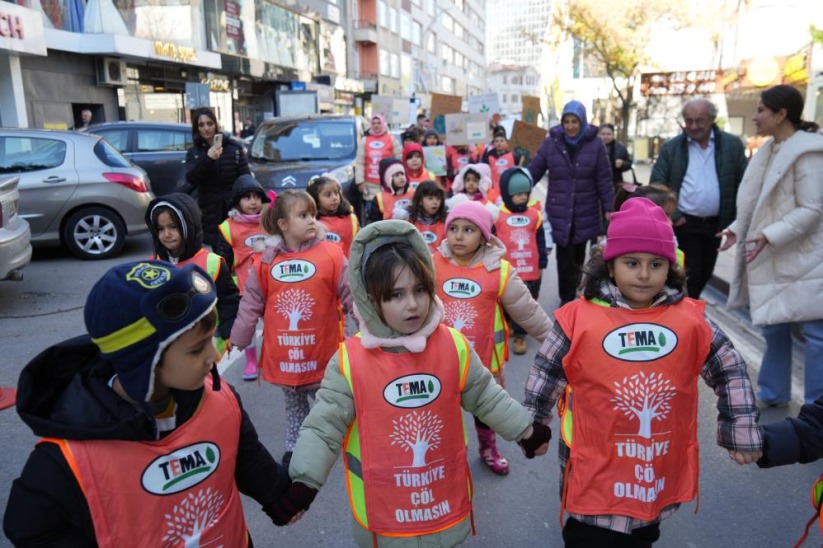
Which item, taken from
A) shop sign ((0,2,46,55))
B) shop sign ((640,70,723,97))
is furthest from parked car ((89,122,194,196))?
shop sign ((640,70,723,97))

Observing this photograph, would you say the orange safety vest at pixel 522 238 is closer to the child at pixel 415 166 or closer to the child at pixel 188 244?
the child at pixel 415 166

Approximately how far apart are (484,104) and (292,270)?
11.3m

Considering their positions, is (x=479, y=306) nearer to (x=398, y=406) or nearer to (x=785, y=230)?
(x=398, y=406)

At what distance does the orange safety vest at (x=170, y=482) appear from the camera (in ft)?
5.36

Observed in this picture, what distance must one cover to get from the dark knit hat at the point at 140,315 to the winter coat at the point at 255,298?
2012 mm

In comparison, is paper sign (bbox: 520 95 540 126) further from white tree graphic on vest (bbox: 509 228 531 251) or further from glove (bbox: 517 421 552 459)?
glove (bbox: 517 421 552 459)

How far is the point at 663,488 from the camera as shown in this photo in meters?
2.26

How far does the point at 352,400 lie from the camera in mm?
2197

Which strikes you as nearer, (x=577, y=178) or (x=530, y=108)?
(x=577, y=178)

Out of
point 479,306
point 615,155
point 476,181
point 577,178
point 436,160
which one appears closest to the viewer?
point 479,306

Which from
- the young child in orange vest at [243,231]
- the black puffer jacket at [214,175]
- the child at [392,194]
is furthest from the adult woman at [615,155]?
the young child in orange vest at [243,231]

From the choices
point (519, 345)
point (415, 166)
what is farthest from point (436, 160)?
point (519, 345)

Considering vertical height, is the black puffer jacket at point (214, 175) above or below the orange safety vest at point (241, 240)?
above

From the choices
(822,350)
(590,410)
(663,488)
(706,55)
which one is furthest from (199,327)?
(706,55)
